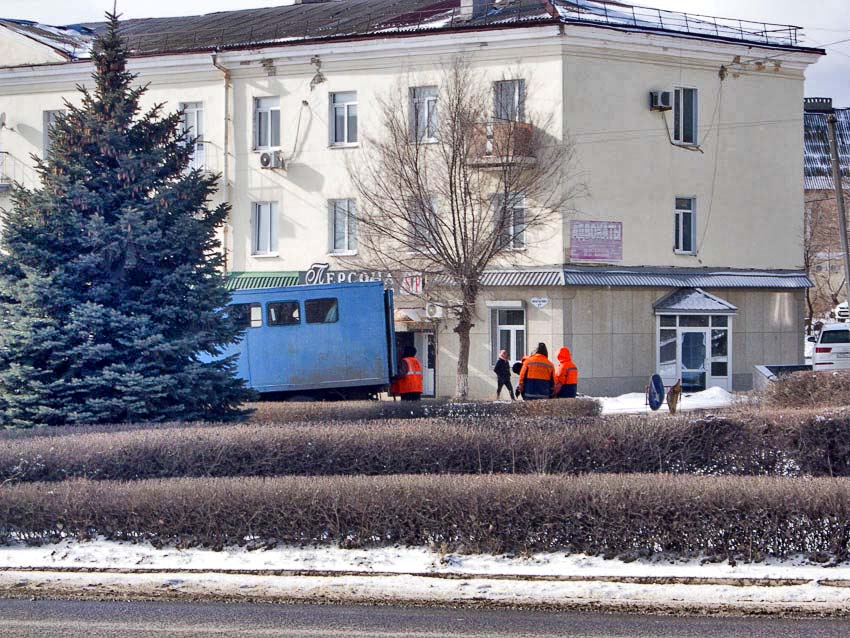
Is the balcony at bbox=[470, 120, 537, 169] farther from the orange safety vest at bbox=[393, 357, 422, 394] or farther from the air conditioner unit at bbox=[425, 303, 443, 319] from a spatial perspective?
the orange safety vest at bbox=[393, 357, 422, 394]

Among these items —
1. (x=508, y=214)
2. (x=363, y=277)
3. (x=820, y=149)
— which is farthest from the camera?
(x=820, y=149)

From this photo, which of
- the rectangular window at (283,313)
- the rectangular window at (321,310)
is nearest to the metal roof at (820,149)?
the rectangular window at (321,310)

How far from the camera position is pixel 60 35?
3919 centimetres

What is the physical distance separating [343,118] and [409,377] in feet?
39.8

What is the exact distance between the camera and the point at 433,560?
888cm

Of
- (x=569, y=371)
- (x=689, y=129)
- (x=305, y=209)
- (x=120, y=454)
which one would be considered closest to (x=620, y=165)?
(x=689, y=129)

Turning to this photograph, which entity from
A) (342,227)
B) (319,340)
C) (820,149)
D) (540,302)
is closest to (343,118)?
(342,227)

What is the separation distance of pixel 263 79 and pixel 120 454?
2425 centimetres

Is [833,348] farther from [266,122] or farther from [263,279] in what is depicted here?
[266,122]

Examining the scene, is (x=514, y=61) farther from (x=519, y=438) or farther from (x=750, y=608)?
(x=750, y=608)

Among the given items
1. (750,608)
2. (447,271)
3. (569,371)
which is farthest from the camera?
(447,271)

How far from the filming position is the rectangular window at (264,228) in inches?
1355

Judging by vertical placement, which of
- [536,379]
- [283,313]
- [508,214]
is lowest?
[536,379]

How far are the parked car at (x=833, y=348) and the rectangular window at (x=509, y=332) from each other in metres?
8.94
